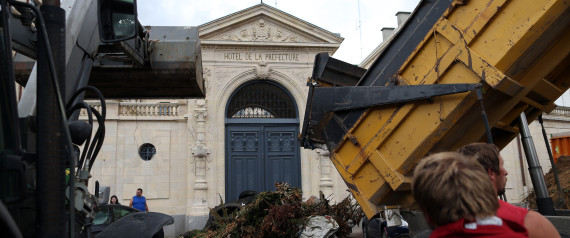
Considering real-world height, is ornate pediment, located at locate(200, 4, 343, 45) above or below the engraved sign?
above

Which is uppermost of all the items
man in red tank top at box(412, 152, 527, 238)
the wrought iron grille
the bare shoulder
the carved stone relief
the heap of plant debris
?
the carved stone relief

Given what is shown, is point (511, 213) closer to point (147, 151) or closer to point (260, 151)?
point (260, 151)

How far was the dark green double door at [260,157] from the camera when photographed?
54.5 feet

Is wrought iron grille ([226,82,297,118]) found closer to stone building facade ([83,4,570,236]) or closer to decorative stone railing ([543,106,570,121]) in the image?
stone building facade ([83,4,570,236])

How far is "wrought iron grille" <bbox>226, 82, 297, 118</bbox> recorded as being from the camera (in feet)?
58.7

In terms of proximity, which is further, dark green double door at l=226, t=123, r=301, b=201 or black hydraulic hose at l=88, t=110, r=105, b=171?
dark green double door at l=226, t=123, r=301, b=201

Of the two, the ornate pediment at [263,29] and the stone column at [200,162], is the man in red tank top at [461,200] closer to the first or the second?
the stone column at [200,162]

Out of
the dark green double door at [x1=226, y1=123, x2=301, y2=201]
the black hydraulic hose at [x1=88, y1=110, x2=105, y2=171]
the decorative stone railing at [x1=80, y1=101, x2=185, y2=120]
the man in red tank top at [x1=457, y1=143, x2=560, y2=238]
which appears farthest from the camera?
the dark green double door at [x1=226, y1=123, x2=301, y2=201]

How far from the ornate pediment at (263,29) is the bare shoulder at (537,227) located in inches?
629

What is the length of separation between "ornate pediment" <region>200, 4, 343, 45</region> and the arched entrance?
1.89 metres

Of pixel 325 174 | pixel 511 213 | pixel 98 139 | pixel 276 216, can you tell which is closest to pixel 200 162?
pixel 325 174

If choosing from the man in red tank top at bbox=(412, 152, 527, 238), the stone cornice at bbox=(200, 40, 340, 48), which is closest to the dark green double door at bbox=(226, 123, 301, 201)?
the stone cornice at bbox=(200, 40, 340, 48)

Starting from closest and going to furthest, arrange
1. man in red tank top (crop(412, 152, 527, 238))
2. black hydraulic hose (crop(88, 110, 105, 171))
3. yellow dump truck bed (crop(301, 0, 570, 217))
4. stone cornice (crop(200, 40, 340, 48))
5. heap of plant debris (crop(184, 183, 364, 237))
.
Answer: man in red tank top (crop(412, 152, 527, 238)) → black hydraulic hose (crop(88, 110, 105, 171)) → yellow dump truck bed (crop(301, 0, 570, 217)) → heap of plant debris (crop(184, 183, 364, 237)) → stone cornice (crop(200, 40, 340, 48))

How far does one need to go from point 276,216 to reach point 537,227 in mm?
4660
